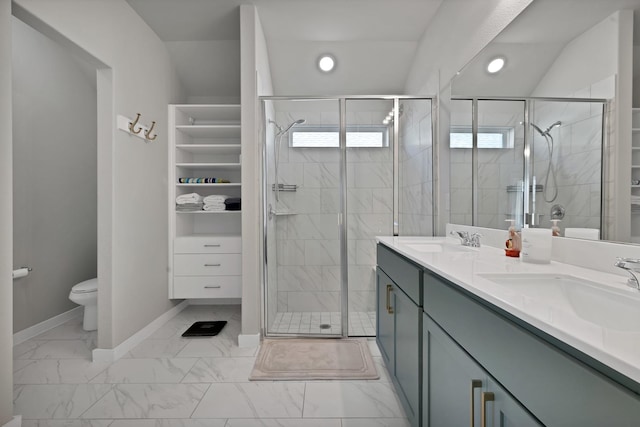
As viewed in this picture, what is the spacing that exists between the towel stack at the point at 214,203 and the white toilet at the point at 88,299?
115 centimetres

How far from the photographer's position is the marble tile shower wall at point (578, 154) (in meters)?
1.09

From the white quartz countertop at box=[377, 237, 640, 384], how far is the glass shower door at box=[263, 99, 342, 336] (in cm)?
127

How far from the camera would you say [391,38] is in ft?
9.53

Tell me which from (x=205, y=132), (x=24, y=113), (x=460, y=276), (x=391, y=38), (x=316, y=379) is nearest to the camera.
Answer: (x=460, y=276)

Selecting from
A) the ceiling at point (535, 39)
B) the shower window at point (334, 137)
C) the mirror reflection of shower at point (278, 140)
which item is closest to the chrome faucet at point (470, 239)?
the ceiling at point (535, 39)

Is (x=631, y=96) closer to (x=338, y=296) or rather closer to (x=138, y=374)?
(x=338, y=296)

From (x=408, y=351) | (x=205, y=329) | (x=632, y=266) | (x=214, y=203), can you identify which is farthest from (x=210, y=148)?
(x=632, y=266)

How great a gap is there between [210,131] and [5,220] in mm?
1906

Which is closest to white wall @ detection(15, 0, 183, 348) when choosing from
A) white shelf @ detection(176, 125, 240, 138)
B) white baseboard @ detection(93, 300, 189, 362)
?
white baseboard @ detection(93, 300, 189, 362)

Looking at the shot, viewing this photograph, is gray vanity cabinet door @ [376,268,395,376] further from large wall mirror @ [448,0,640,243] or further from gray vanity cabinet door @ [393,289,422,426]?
large wall mirror @ [448,0,640,243]

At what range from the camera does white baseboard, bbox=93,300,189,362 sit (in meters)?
2.16

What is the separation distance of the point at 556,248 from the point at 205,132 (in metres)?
3.03

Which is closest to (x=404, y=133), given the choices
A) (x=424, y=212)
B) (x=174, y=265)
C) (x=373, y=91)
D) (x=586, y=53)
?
(x=424, y=212)

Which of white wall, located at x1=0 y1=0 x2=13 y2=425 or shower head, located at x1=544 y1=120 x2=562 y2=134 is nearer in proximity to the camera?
shower head, located at x1=544 y1=120 x2=562 y2=134
